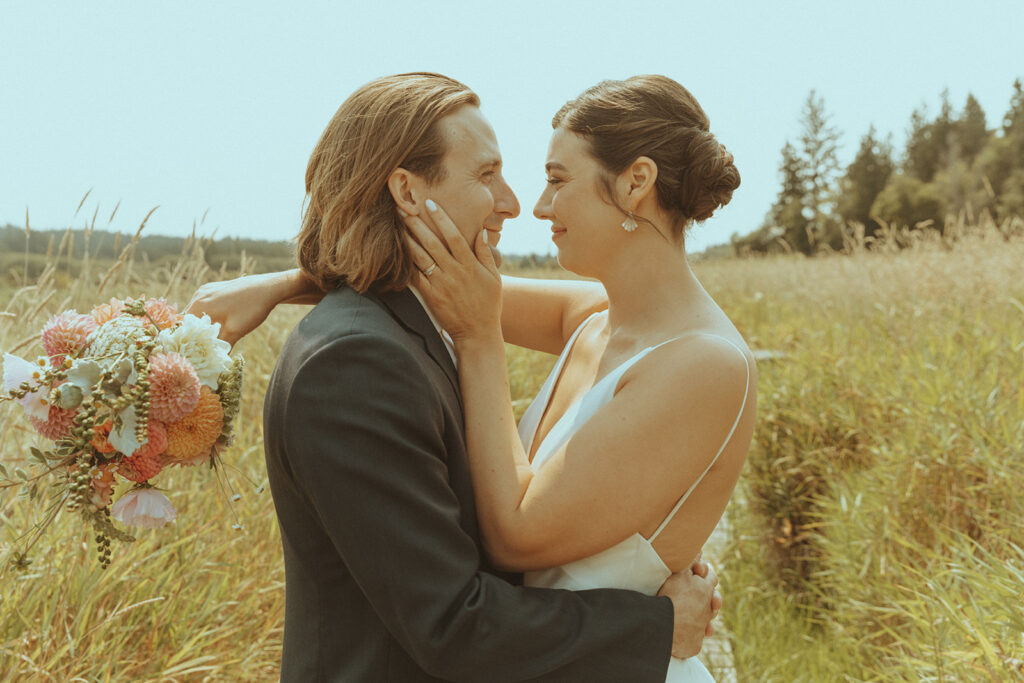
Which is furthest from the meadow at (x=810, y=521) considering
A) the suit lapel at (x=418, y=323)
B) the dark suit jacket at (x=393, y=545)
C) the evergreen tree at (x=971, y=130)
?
the evergreen tree at (x=971, y=130)

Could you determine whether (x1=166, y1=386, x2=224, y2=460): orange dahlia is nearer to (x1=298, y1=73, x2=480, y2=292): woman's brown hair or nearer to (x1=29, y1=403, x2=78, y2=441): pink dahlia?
(x1=29, y1=403, x2=78, y2=441): pink dahlia

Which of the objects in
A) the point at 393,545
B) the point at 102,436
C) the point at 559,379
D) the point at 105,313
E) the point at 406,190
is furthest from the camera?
the point at 559,379

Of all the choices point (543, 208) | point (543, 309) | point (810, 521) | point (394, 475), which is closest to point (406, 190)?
point (543, 208)

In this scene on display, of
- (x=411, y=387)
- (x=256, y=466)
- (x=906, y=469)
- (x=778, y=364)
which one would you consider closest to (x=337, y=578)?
(x=411, y=387)

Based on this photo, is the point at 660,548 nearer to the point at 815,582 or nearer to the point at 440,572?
the point at 440,572

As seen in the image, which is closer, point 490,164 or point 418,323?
point 418,323

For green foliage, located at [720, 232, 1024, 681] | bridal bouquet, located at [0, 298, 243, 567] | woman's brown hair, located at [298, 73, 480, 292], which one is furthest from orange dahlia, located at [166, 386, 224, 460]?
green foliage, located at [720, 232, 1024, 681]

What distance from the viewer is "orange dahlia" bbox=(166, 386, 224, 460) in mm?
2023

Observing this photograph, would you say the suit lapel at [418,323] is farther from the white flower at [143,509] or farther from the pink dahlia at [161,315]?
the white flower at [143,509]

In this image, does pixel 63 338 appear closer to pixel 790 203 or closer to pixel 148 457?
pixel 148 457

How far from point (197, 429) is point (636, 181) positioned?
1.46m

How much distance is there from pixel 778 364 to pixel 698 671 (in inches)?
233

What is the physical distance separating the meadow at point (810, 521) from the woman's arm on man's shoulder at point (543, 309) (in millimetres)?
1249

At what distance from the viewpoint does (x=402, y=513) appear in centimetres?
187
